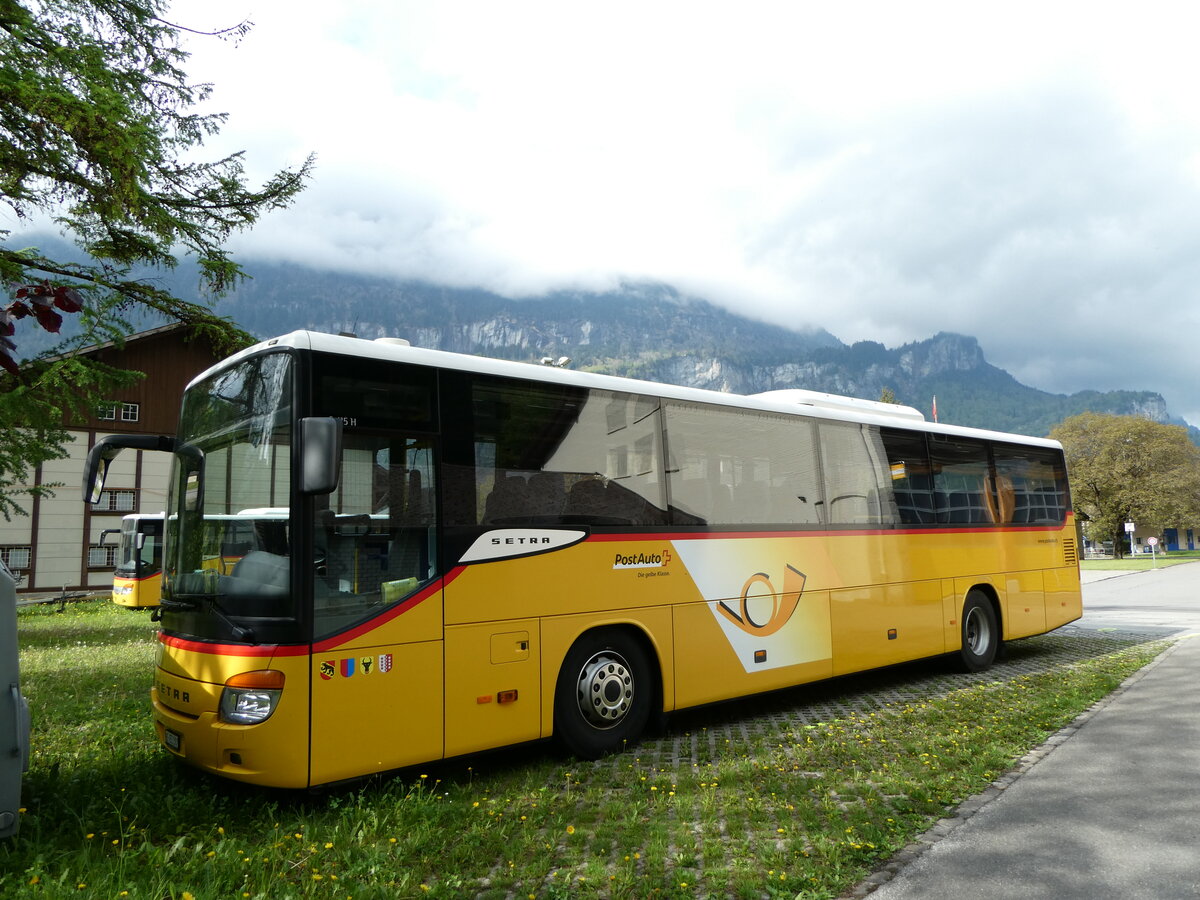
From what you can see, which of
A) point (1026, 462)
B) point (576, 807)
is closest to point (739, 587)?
point (576, 807)

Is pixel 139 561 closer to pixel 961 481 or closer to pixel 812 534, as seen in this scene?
pixel 812 534

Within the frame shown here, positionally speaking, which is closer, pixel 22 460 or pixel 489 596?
pixel 489 596

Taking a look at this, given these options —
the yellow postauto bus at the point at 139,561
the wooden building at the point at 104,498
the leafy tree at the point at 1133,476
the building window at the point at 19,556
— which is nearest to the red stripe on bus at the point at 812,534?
the yellow postauto bus at the point at 139,561

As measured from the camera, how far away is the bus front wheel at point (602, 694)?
643 centimetres

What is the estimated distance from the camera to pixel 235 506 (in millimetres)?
5367

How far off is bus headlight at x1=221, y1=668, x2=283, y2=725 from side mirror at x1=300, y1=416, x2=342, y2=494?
3.77 feet

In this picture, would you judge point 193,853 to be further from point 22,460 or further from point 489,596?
point 22,460

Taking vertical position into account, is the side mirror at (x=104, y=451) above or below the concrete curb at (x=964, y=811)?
above

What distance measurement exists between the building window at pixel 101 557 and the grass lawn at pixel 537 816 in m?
29.3

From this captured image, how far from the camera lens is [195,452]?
589 cm

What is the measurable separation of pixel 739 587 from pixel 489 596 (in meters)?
2.78

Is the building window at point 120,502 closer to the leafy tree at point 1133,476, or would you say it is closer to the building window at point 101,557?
the building window at point 101,557

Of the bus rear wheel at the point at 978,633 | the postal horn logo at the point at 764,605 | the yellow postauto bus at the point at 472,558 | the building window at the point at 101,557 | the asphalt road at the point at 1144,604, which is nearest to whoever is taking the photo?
the yellow postauto bus at the point at 472,558

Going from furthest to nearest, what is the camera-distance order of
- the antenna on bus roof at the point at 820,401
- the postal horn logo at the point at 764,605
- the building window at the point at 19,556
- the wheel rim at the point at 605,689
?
1. the building window at the point at 19,556
2. the antenna on bus roof at the point at 820,401
3. the postal horn logo at the point at 764,605
4. the wheel rim at the point at 605,689
